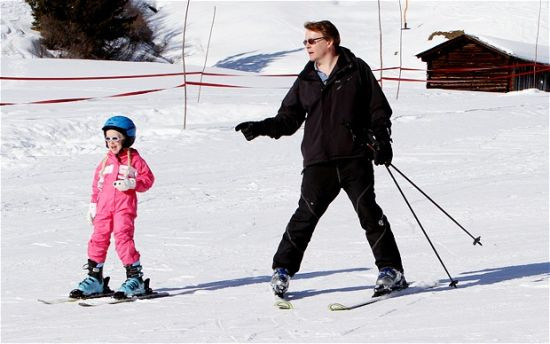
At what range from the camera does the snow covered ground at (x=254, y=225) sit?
448 centimetres

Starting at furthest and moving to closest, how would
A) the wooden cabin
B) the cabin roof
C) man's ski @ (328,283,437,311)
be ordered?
the wooden cabin
the cabin roof
man's ski @ (328,283,437,311)

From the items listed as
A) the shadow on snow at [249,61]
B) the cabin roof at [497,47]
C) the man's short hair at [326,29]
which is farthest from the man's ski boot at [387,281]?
the shadow on snow at [249,61]

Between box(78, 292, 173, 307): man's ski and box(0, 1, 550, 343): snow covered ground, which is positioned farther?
box(78, 292, 173, 307): man's ski

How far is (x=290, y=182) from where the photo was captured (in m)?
11.2

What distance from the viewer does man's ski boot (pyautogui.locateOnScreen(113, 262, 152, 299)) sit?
531 centimetres

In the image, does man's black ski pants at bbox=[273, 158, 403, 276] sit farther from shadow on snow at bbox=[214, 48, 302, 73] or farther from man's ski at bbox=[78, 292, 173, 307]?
shadow on snow at bbox=[214, 48, 302, 73]

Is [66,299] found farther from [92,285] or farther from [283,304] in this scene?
[283,304]

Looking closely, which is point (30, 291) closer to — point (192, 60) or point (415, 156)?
point (415, 156)

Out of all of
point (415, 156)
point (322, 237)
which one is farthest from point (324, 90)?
point (415, 156)

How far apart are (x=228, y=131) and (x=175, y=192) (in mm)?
5570

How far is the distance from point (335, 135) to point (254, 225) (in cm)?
379

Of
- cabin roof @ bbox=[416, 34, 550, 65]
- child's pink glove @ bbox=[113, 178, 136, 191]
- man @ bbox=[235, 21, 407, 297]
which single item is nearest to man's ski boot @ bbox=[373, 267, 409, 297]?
man @ bbox=[235, 21, 407, 297]

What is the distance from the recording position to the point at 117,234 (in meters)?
5.34

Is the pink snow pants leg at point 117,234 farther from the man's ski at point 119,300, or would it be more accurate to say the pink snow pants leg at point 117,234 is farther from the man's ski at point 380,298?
the man's ski at point 380,298
